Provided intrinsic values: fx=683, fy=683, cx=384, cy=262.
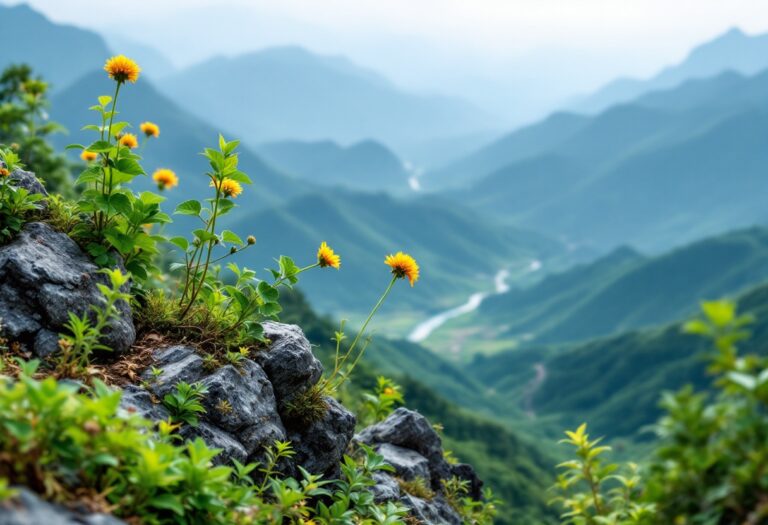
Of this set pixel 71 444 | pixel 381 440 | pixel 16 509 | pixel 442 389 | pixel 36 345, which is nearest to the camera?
pixel 16 509

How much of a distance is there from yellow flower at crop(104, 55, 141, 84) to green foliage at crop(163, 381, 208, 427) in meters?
3.40

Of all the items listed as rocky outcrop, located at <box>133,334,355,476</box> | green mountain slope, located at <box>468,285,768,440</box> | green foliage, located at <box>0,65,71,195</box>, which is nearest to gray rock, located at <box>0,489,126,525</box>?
rocky outcrop, located at <box>133,334,355,476</box>

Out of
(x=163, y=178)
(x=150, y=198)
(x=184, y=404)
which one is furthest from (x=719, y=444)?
(x=163, y=178)

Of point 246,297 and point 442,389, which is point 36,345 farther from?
point 442,389

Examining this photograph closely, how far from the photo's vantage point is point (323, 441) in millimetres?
7895

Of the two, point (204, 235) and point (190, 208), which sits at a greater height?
point (190, 208)

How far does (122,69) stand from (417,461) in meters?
6.37

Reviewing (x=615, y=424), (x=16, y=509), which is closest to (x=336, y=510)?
(x=16, y=509)

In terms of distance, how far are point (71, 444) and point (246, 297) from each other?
3503 mm

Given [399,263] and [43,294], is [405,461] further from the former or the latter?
[43,294]

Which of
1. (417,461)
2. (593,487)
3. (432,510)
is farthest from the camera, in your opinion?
(417,461)

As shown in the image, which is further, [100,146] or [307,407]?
[307,407]

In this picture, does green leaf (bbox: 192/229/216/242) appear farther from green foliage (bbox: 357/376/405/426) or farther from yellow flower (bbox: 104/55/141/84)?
green foliage (bbox: 357/376/405/426)

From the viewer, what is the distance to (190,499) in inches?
180
